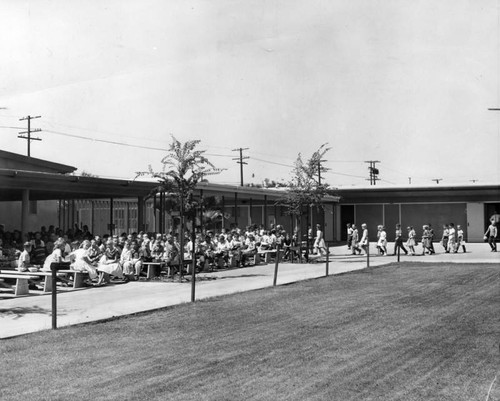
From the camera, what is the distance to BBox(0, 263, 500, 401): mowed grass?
21.1 feet

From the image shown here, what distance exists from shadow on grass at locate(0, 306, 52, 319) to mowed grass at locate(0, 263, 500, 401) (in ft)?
5.76

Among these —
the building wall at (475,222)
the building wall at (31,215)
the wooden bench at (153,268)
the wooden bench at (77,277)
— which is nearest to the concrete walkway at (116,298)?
the wooden bench at (77,277)

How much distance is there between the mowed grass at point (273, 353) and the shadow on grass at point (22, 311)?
1.76 meters

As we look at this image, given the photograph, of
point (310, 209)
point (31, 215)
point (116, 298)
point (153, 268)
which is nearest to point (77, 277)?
point (116, 298)

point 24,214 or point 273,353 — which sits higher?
point 24,214

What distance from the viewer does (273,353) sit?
26.6ft

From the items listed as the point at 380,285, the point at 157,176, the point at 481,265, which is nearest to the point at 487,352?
the point at 380,285

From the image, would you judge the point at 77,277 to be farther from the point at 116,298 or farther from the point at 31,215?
the point at 31,215

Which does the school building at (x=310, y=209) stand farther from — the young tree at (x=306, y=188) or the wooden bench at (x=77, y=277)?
the wooden bench at (x=77, y=277)

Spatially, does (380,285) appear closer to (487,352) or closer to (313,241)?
(487,352)

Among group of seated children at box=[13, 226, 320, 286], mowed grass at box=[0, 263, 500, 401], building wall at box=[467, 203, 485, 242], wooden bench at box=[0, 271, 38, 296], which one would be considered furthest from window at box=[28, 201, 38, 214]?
building wall at box=[467, 203, 485, 242]

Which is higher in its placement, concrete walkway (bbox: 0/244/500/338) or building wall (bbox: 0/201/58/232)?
building wall (bbox: 0/201/58/232)

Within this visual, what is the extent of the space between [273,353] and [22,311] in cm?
578

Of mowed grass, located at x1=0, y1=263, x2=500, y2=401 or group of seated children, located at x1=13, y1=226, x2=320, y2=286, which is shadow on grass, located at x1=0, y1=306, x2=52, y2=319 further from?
group of seated children, located at x1=13, y1=226, x2=320, y2=286
